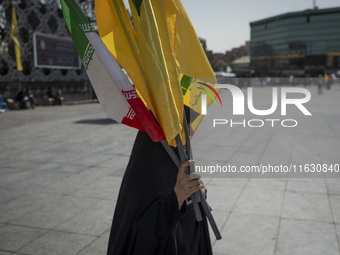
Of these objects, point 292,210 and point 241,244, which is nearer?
point 241,244

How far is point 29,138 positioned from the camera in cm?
1158

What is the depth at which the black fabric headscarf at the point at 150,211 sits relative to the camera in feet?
6.03

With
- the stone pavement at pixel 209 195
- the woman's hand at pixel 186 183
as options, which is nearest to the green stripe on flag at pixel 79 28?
the woman's hand at pixel 186 183

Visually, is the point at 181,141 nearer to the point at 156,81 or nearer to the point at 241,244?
the point at 156,81

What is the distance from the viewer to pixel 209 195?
19.0 feet

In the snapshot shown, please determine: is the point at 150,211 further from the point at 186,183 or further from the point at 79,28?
the point at 79,28

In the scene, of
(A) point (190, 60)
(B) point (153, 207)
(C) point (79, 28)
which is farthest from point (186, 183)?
(C) point (79, 28)

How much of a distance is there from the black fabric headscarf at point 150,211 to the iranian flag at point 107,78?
153 mm

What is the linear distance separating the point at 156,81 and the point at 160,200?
2.12 feet

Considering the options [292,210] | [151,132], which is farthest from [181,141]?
[292,210]

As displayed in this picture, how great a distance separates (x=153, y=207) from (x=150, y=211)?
27 mm

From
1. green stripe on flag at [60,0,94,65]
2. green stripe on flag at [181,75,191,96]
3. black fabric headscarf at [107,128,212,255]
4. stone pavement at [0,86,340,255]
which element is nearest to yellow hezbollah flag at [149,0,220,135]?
green stripe on flag at [181,75,191,96]

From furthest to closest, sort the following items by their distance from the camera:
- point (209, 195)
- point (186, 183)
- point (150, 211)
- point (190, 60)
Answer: point (209, 195) < point (190, 60) < point (150, 211) < point (186, 183)

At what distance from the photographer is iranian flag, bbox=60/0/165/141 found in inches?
73.8
